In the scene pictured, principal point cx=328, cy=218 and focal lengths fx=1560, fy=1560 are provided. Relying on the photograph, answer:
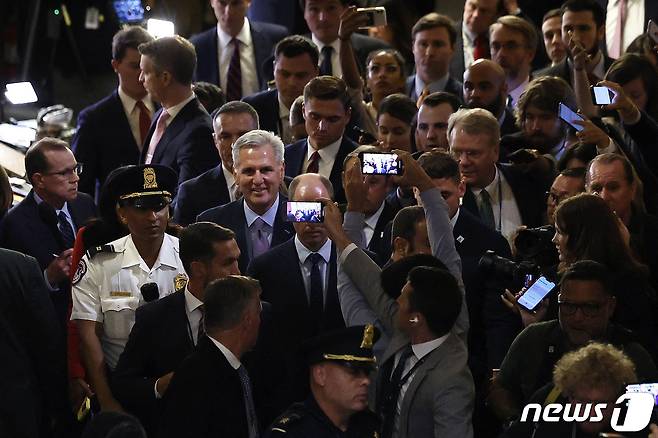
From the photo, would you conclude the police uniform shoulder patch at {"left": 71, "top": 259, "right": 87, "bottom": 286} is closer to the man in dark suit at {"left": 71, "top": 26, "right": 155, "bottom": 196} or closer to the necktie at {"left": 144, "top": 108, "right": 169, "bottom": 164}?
the necktie at {"left": 144, "top": 108, "right": 169, "bottom": 164}

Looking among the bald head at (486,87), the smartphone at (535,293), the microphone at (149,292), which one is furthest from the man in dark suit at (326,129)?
the smartphone at (535,293)

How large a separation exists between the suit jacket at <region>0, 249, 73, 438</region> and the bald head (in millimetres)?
3041

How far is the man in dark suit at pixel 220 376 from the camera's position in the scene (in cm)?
596

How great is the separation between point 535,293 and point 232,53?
14.0ft

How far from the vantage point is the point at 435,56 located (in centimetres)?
951

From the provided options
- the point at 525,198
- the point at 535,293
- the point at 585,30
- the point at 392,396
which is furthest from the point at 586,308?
the point at 585,30

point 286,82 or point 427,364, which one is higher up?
point 286,82

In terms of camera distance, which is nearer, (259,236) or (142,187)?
(142,187)

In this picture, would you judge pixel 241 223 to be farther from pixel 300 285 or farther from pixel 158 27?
pixel 158 27

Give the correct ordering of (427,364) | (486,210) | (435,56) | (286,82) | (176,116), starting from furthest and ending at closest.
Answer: (435,56), (286,82), (176,116), (486,210), (427,364)

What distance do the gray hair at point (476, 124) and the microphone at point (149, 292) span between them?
5.83 feet

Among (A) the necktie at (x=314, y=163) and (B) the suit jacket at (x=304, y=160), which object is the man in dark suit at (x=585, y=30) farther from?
(A) the necktie at (x=314, y=163)

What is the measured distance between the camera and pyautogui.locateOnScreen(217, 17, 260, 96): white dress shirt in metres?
10.1

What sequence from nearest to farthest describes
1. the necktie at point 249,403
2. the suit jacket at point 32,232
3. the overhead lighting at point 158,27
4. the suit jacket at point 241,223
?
the necktie at point 249,403
the suit jacket at point 241,223
the suit jacket at point 32,232
the overhead lighting at point 158,27
